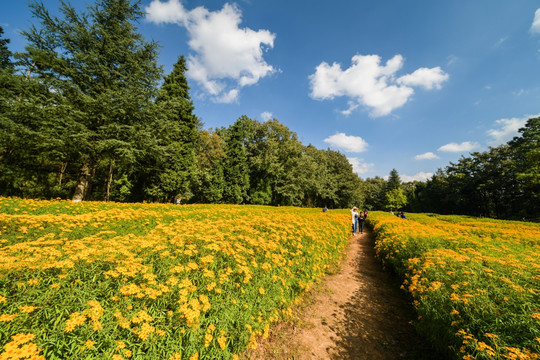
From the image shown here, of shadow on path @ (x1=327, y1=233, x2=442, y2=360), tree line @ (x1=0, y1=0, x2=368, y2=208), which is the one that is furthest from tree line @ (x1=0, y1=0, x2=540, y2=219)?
shadow on path @ (x1=327, y1=233, x2=442, y2=360)

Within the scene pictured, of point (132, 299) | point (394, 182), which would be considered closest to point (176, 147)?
point (132, 299)

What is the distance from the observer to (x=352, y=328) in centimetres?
407

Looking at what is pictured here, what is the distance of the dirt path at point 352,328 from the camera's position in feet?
10.9

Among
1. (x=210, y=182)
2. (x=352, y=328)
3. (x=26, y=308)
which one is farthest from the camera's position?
(x=210, y=182)

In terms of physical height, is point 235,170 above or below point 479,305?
above

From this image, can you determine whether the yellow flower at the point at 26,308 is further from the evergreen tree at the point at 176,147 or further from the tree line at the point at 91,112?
the evergreen tree at the point at 176,147

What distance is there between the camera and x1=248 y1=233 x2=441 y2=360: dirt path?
3326mm

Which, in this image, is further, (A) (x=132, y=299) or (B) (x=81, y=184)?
(B) (x=81, y=184)

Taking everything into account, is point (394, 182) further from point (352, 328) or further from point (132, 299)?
point (132, 299)

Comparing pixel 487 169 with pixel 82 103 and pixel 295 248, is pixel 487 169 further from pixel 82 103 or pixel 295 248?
pixel 82 103

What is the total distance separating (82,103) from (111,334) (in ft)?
54.5

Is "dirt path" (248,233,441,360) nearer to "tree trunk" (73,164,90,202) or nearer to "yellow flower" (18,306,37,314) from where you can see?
"yellow flower" (18,306,37,314)

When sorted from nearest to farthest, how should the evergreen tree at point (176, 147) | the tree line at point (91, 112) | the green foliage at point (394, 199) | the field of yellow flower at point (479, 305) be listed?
the field of yellow flower at point (479, 305) < the tree line at point (91, 112) < the evergreen tree at point (176, 147) < the green foliage at point (394, 199)

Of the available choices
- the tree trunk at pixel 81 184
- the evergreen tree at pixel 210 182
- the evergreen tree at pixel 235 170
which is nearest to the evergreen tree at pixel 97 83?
the tree trunk at pixel 81 184
